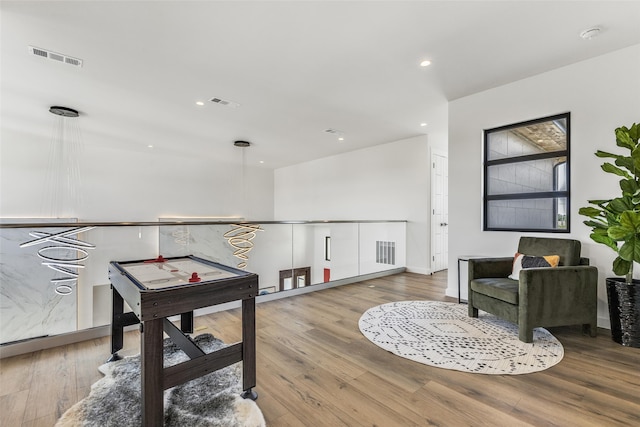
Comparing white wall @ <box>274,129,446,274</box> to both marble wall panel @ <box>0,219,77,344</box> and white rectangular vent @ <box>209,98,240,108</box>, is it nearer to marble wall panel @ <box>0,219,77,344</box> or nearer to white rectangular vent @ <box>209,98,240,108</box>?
white rectangular vent @ <box>209,98,240,108</box>

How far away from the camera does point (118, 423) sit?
162 cm

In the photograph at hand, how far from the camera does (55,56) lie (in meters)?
3.01

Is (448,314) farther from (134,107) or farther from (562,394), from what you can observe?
(134,107)

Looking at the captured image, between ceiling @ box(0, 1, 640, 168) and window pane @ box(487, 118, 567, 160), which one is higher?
ceiling @ box(0, 1, 640, 168)

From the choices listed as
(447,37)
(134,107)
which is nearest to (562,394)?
(447,37)

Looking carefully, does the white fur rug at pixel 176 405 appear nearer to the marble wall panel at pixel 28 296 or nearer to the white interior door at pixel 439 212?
the marble wall panel at pixel 28 296

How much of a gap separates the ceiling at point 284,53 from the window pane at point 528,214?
1556 millimetres

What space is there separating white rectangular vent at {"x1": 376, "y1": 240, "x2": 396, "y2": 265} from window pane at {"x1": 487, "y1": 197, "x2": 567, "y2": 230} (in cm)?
246

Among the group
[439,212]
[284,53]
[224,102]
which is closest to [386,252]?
[439,212]

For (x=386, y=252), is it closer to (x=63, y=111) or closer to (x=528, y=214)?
(x=528, y=214)

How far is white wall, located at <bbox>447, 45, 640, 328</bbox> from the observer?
2.97 meters

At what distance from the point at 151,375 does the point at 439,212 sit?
5.85 meters

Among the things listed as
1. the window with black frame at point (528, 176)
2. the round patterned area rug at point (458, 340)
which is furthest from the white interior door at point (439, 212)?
the round patterned area rug at point (458, 340)

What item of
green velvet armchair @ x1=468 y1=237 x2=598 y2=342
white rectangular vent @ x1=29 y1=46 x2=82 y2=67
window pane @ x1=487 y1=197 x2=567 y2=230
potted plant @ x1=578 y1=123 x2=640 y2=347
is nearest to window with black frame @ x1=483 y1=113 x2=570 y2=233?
window pane @ x1=487 y1=197 x2=567 y2=230
